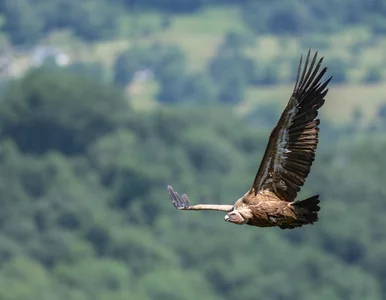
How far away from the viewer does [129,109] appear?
142750mm

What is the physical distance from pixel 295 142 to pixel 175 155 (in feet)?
373

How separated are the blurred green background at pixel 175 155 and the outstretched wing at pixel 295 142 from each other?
7088 cm

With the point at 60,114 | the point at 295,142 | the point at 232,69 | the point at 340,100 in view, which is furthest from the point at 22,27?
the point at 295,142

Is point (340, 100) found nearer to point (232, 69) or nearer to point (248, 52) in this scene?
point (232, 69)


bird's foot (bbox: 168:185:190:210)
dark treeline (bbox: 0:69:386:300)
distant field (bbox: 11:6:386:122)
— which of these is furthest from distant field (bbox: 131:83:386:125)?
bird's foot (bbox: 168:185:190:210)

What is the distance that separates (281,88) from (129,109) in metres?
16.7

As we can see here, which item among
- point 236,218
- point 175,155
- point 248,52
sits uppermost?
point 248,52

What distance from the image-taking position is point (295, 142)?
2119 cm

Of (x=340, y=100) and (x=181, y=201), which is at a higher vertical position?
(x=340, y=100)

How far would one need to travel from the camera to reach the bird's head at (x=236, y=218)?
20.4 m

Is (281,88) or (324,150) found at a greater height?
(281,88)

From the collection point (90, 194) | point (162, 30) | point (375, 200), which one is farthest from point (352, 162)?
point (162, 30)

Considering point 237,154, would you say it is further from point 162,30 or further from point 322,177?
point 162,30

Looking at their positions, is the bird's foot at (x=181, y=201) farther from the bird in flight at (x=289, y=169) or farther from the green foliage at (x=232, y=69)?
the green foliage at (x=232, y=69)
